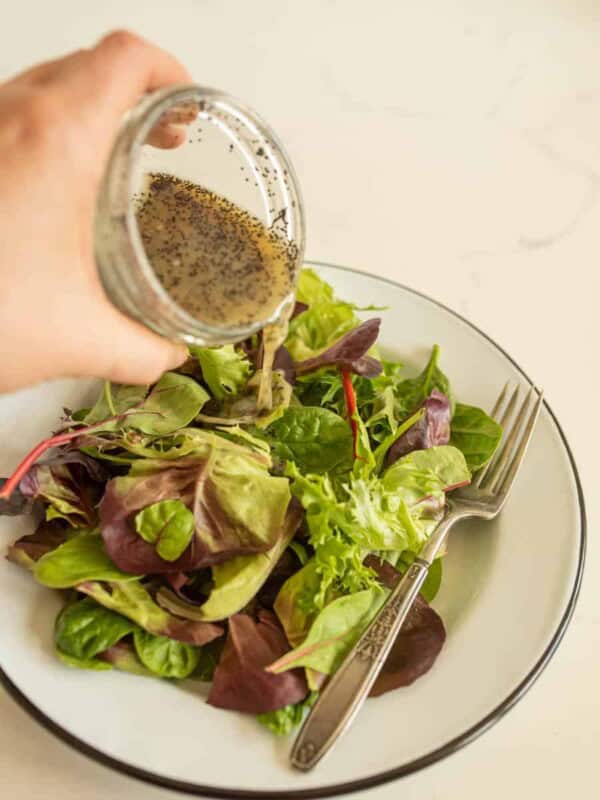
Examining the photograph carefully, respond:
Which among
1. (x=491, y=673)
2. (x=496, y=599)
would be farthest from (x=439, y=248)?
(x=491, y=673)

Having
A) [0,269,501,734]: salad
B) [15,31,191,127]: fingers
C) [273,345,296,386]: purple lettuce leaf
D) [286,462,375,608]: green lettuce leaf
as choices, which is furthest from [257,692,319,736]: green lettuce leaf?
[15,31,191,127]: fingers

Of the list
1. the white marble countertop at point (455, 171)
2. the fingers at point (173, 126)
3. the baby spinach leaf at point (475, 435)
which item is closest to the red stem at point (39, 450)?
the white marble countertop at point (455, 171)

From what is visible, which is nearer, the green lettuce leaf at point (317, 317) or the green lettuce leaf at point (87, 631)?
the green lettuce leaf at point (87, 631)

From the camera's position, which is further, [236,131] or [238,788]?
[236,131]

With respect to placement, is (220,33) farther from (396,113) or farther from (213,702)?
(213,702)

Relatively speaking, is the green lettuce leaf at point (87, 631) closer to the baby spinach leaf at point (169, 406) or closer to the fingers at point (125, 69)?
the baby spinach leaf at point (169, 406)

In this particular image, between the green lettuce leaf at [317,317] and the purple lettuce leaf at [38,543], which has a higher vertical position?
the green lettuce leaf at [317,317]

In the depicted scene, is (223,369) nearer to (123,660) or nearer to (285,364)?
(285,364)
